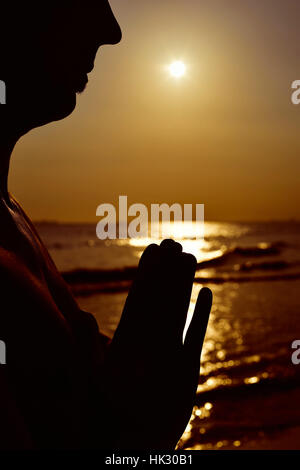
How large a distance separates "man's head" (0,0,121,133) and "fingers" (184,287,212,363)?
56 centimetres

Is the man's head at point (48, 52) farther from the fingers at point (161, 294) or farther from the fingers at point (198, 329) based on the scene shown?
the fingers at point (198, 329)

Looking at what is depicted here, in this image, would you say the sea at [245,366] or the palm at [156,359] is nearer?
the palm at [156,359]

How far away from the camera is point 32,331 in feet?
2.78

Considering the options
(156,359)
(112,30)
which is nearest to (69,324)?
(156,359)

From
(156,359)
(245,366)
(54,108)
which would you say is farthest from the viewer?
(245,366)

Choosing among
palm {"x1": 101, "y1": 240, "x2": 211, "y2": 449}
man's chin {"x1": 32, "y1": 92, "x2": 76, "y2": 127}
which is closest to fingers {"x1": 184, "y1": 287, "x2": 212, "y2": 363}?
palm {"x1": 101, "y1": 240, "x2": 211, "y2": 449}

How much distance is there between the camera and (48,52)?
112 centimetres

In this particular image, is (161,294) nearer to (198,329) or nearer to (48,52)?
(198,329)

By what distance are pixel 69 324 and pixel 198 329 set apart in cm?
30

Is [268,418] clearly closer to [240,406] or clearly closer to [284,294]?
[240,406]

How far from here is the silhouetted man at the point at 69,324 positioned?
84cm

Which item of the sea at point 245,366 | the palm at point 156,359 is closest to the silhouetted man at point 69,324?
the palm at point 156,359

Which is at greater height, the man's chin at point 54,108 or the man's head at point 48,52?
the man's head at point 48,52
